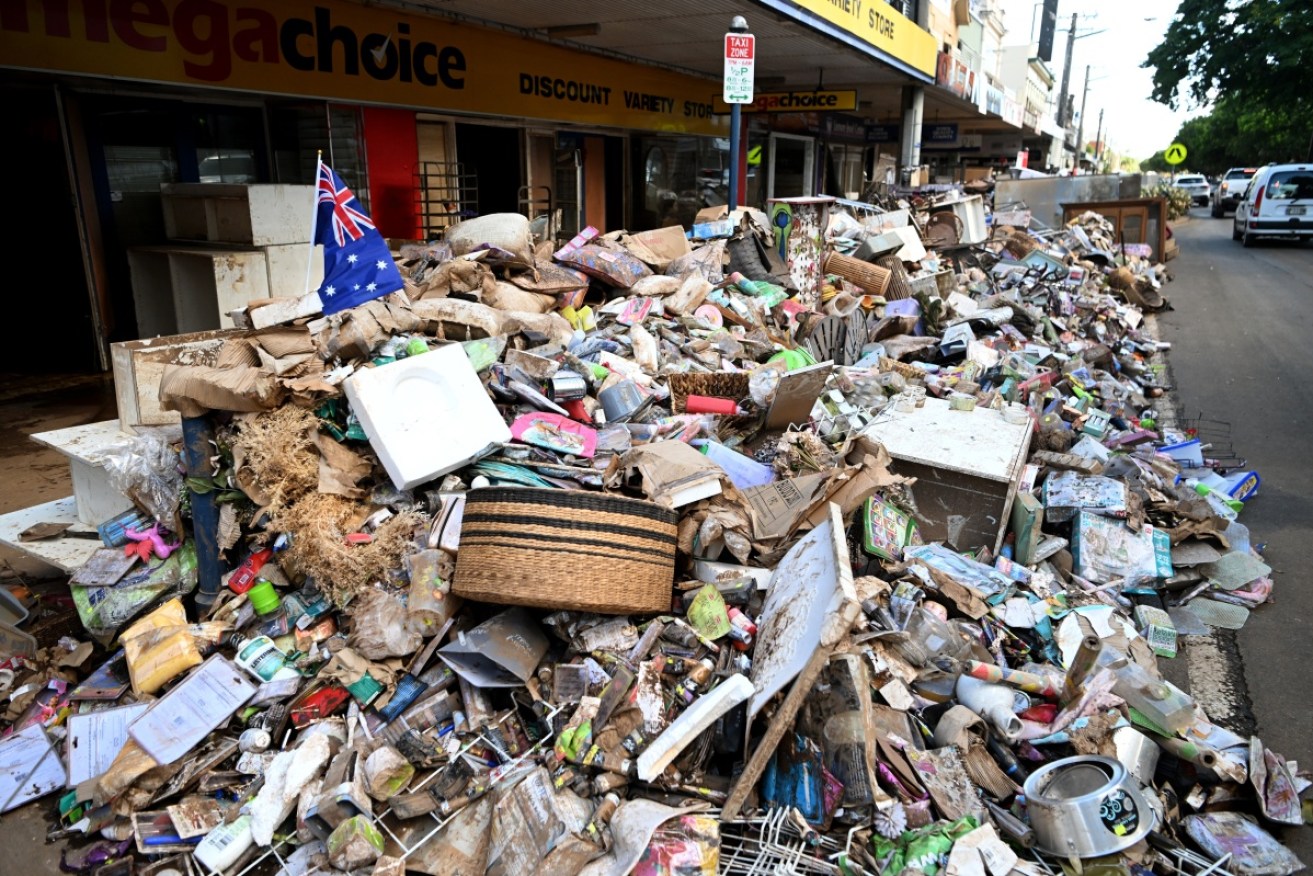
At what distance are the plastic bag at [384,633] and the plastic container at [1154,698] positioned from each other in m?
2.69

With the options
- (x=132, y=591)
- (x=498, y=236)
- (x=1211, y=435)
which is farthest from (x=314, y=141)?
(x=1211, y=435)

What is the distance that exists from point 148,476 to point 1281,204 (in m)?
22.1

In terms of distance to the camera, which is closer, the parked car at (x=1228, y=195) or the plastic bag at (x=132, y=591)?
the plastic bag at (x=132, y=591)

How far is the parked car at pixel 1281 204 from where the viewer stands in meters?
18.3

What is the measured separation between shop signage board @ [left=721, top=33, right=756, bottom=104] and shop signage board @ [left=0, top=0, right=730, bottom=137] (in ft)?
11.4

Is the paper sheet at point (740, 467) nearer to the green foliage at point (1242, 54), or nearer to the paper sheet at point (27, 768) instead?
the paper sheet at point (27, 768)

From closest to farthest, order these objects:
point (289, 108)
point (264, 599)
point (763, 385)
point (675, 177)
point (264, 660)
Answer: point (264, 660) < point (264, 599) < point (763, 385) < point (289, 108) < point (675, 177)

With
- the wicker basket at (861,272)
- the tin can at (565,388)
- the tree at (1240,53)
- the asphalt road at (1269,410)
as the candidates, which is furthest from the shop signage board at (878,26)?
the tree at (1240,53)

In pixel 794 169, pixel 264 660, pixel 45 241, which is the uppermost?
pixel 794 169

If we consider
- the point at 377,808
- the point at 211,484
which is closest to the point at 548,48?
the point at 211,484

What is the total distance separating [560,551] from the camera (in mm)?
3117

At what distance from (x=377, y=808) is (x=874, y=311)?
5998 mm

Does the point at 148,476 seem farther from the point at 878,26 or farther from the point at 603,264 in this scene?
the point at 878,26

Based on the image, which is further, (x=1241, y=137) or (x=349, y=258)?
(x=1241, y=137)
